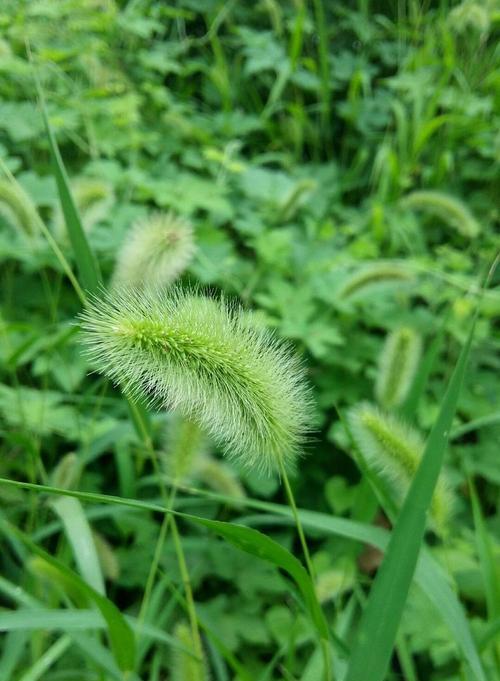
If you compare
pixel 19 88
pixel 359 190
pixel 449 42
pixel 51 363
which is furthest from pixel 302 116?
pixel 51 363

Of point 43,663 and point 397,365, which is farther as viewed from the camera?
point 397,365

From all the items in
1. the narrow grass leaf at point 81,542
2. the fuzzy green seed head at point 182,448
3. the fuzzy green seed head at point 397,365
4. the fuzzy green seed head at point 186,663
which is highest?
the fuzzy green seed head at point 397,365

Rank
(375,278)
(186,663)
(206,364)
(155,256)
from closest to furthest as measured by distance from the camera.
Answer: (206,364), (186,663), (155,256), (375,278)

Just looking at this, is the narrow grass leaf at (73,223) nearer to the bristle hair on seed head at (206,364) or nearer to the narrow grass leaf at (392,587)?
the bristle hair on seed head at (206,364)

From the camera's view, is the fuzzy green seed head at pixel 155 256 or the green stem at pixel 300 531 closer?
the green stem at pixel 300 531

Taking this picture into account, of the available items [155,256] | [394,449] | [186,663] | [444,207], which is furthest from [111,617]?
[444,207]

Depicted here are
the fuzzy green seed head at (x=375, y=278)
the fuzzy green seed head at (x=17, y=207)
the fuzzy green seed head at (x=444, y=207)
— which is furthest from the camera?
the fuzzy green seed head at (x=444, y=207)

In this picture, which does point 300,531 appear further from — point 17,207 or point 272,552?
point 17,207

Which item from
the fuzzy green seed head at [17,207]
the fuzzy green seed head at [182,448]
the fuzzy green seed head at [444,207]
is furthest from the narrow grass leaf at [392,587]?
the fuzzy green seed head at [444,207]
